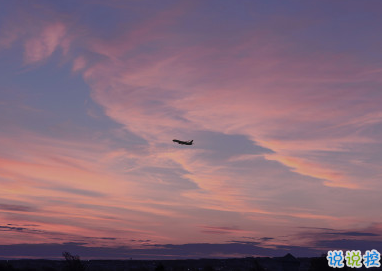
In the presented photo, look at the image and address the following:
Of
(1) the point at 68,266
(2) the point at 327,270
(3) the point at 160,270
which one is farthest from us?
(2) the point at 327,270

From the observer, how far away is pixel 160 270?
81.9 m

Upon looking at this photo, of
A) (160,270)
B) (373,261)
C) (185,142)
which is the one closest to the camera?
(373,261)

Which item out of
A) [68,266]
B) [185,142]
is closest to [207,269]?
[68,266]

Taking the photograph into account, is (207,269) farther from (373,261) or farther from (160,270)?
(373,261)

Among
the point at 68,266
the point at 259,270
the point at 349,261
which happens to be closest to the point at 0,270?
the point at 68,266

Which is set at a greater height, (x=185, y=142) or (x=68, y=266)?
(x=185, y=142)

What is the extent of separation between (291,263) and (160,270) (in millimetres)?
103169

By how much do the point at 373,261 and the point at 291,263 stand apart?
352ft

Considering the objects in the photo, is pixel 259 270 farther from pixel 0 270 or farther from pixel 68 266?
pixel 0 270

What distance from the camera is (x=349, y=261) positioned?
72.2 metres

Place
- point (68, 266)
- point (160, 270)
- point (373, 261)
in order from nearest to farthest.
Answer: point (373, 261), point (160, 270), point (68, 266)

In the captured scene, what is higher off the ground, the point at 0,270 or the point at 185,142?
the point at 185,142

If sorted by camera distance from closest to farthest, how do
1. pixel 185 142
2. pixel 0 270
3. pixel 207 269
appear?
pixel 185 142, pixel 0 270, pixel 207 269

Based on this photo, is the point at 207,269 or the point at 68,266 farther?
the point at 207,269
